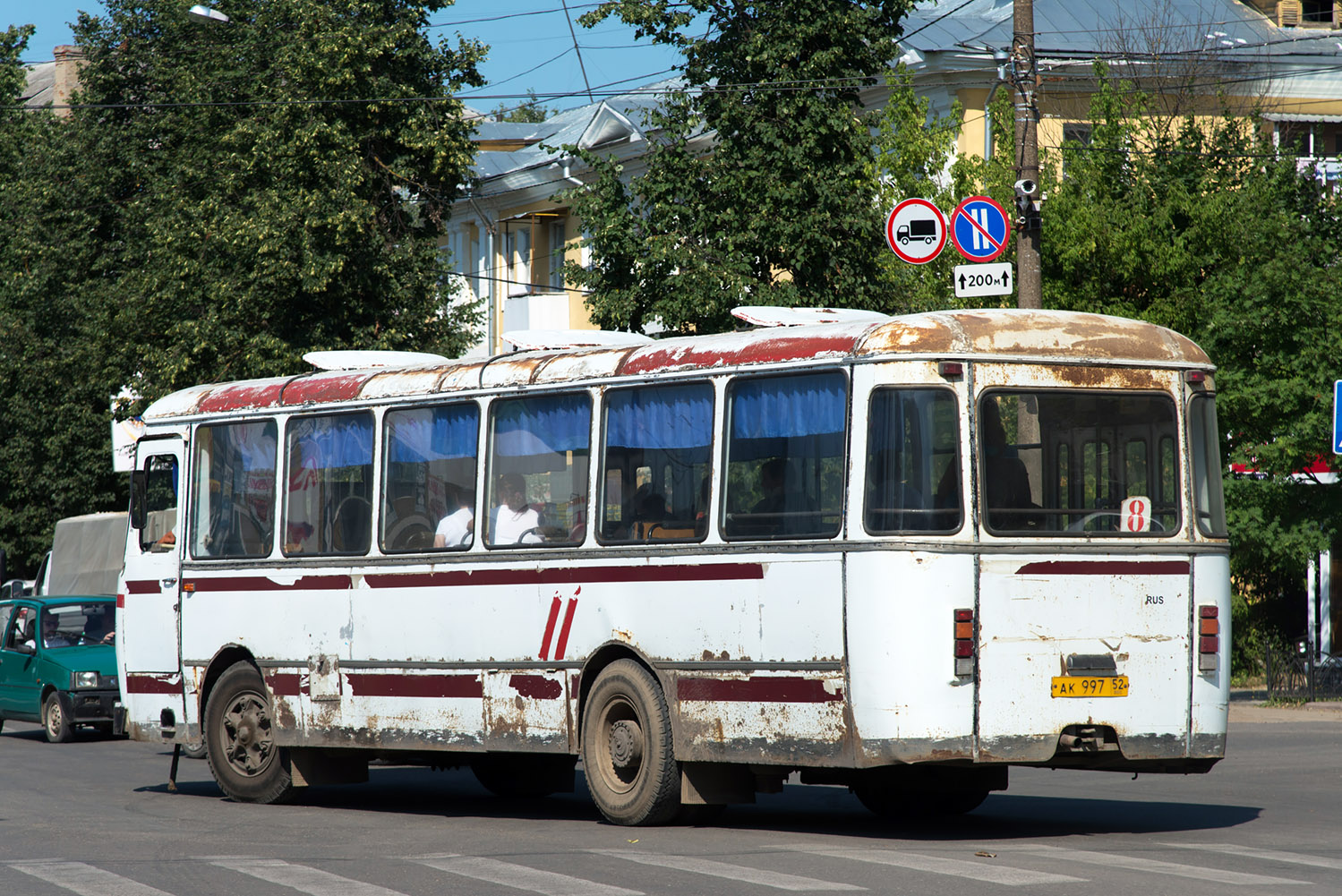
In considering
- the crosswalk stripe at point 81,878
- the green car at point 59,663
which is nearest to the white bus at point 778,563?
the crosswalk stripe at point 81,878

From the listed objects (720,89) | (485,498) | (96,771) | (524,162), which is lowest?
(96,771)

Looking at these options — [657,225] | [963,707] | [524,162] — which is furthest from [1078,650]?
[524,162]

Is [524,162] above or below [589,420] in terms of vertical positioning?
above

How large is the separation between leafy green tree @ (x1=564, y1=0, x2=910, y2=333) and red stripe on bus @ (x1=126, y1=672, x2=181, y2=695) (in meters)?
9.40

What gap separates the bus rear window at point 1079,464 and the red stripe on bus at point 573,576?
1459 millimetres

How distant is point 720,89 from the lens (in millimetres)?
23609

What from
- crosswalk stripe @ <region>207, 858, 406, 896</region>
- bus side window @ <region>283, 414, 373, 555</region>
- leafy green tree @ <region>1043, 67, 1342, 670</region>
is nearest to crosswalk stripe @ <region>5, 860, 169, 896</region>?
crosswalk stripe @ <region>207, 858, 406, 896</region>

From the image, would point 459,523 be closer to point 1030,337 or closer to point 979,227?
point 1030,337

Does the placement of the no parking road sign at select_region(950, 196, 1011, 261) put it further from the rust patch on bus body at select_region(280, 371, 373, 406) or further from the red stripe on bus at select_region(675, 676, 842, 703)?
the red stripe on bus at select_region(675, 676, 842, 703)

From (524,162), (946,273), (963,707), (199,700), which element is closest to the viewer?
(963,707)

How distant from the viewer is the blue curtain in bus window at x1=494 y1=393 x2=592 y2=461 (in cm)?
1231

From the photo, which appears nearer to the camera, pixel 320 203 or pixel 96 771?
pixel 96 771

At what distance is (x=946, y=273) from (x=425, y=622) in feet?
47.0

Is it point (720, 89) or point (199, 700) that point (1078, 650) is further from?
point (720, 89)
